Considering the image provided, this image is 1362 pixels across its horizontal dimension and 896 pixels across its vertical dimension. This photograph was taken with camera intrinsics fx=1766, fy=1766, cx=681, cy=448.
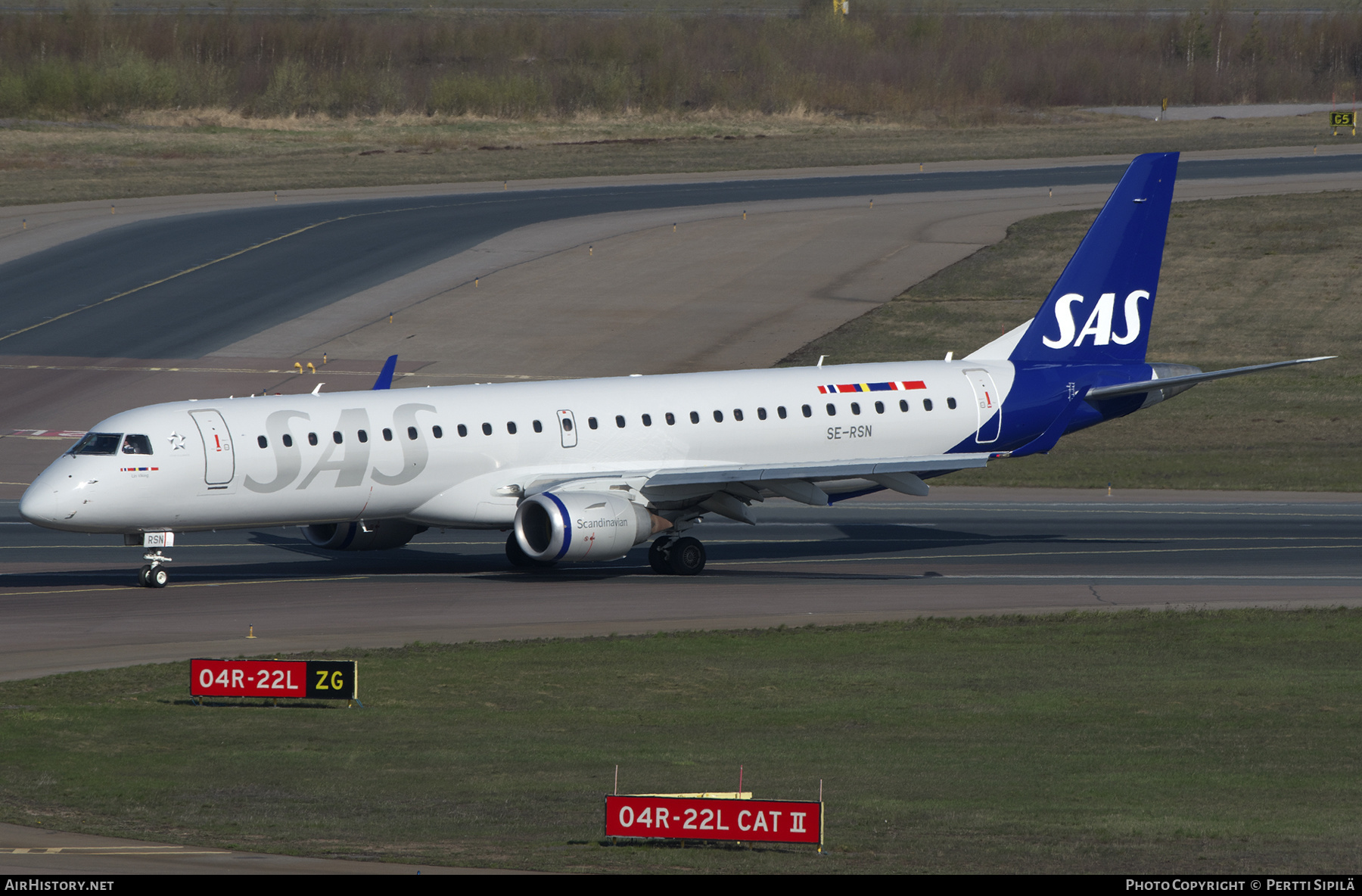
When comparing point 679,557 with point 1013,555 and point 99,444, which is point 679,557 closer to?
point 1013,555

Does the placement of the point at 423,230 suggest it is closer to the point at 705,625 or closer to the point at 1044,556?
the point at 1044,556

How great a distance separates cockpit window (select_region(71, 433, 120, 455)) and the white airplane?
4cm

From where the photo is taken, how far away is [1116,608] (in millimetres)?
36312

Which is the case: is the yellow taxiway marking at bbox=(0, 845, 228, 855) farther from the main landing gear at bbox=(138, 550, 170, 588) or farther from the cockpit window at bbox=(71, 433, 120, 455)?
the main landing gear at bbox=(138, 550, 170, 588)

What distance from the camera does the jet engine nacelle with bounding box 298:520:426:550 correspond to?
40844 mm

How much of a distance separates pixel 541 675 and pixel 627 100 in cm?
11243

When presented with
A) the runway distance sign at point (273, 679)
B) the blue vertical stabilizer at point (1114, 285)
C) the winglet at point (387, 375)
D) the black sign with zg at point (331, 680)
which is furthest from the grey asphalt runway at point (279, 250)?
the black sign with zg at point (331, 680)

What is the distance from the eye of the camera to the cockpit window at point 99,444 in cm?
3669

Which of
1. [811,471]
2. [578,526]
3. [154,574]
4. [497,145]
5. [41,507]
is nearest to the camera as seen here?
[41,507]

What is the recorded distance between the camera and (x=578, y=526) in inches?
1497

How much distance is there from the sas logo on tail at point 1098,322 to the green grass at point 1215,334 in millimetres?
9527

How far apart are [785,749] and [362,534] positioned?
19.4 m

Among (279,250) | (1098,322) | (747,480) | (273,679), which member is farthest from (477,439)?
(279,250)

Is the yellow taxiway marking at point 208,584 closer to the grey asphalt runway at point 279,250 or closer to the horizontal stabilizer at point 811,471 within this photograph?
the horizontal stabilizer at point 811,471
